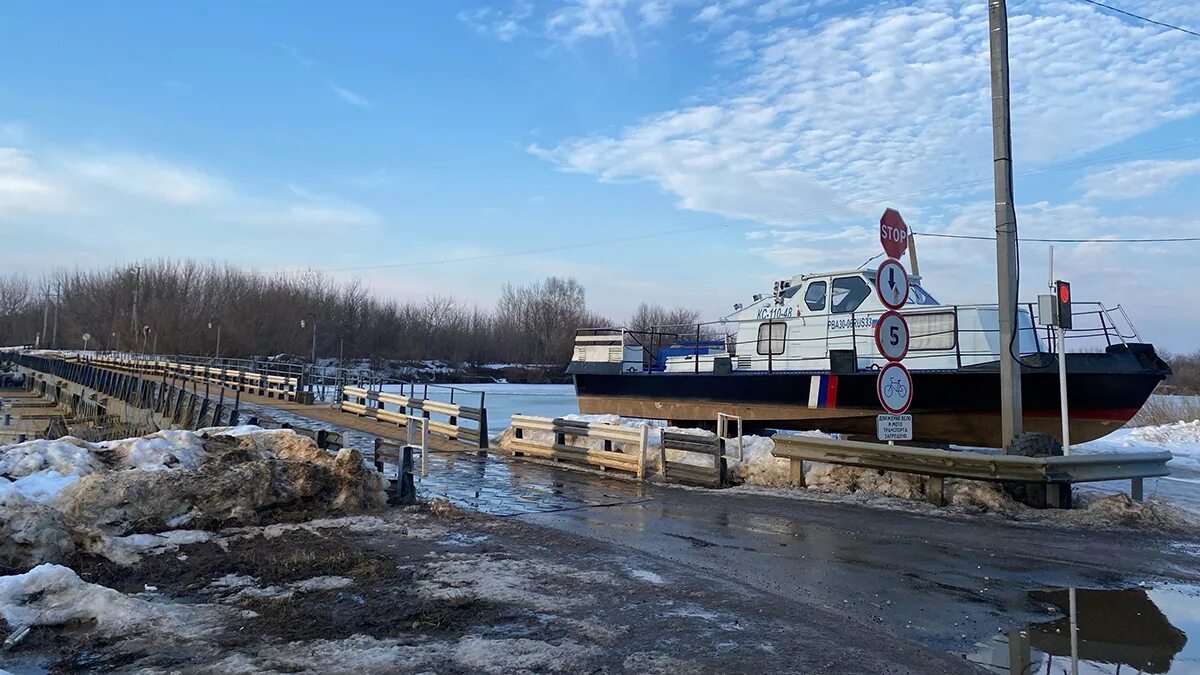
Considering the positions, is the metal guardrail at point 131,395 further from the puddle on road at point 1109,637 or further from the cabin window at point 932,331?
the puddle on road at point 1109,637

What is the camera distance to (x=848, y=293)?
18359mm

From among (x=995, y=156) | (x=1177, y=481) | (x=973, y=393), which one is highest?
(x=995, y=156)

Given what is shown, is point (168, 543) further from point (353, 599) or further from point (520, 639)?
point (520, 639)

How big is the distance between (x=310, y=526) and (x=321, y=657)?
13.2 feet

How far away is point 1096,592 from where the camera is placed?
657 centimetres

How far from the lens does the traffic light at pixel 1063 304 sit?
10414 mm

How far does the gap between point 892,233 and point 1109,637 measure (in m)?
6.56

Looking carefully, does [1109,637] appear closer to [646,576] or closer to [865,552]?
[865,552]

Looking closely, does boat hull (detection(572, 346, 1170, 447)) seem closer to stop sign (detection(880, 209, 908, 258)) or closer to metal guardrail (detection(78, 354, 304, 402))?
stop sign (detection(880, 209, 908, 258))

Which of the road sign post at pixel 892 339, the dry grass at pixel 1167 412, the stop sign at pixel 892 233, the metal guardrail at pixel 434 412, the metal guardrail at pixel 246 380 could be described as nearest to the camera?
the road sign post at pixel 892 339

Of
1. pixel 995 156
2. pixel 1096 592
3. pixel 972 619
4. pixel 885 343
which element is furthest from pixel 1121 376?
pixel 972 619

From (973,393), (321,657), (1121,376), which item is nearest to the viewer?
(321,657)

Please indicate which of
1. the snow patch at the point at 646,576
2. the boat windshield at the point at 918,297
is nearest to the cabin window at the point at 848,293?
the boat windshield at the point at 918,297

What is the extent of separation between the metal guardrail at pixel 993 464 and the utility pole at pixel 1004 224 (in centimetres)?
106
